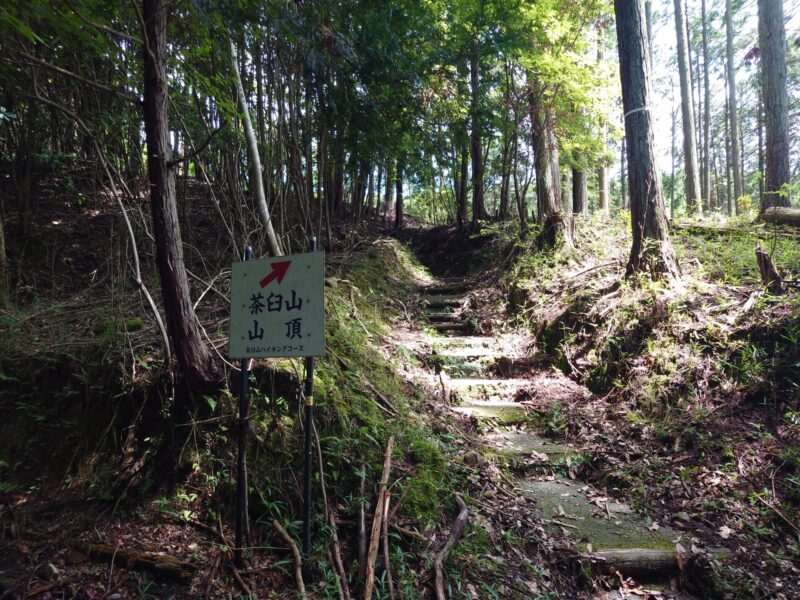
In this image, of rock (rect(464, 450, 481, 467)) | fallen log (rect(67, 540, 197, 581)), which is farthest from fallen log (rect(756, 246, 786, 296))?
fallen log (rect(67, 540, 197, 581))

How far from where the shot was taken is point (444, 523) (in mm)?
2900

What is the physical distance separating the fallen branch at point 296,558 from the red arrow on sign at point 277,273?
4.97ft

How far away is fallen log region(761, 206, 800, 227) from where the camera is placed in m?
5.94

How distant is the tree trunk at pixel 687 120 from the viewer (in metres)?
→ 11.4

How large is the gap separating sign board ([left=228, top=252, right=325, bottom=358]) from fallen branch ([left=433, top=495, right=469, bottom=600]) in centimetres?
147

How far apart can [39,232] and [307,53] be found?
570 cm

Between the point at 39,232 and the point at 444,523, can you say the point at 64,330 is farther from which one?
the point at 39,232

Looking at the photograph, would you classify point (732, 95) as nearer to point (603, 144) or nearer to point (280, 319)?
point (603, 144)

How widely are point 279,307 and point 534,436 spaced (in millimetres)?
3270

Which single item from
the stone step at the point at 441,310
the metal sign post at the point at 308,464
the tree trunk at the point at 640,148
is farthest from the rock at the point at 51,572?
the tree trunk at the point at 640,148

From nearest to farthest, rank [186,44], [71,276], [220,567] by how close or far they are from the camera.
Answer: [220,567] → [186,44] → [71,276]

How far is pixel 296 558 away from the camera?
7.95ft

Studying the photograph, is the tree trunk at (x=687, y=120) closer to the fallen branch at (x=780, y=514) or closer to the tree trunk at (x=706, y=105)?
the tree trunk at (x=706, y=105)

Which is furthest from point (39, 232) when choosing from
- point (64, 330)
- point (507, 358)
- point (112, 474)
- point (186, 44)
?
point (507, 358)
